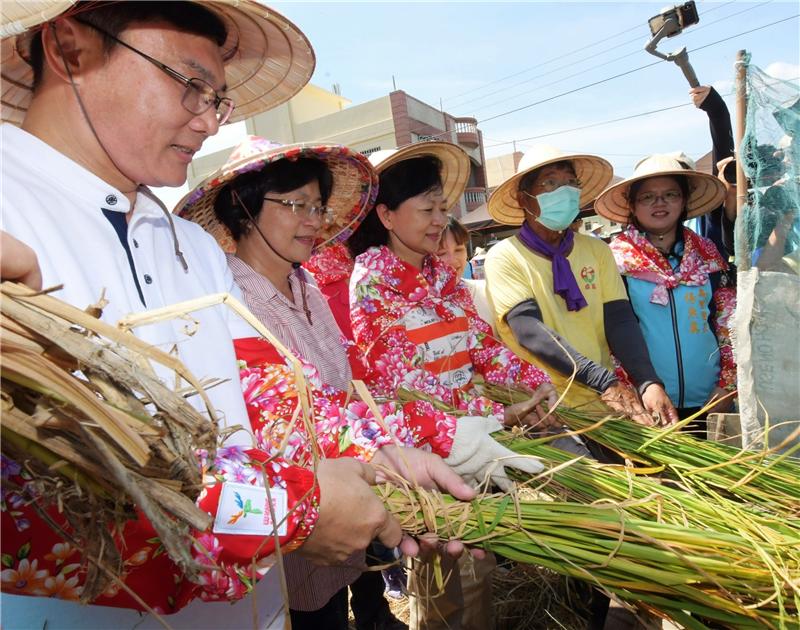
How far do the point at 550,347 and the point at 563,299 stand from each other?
1.26ft

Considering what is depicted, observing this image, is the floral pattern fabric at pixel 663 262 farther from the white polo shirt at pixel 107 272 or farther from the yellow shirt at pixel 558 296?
the white polo shirt at pixel 107 272

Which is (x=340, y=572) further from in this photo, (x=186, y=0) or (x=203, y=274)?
(x=186, y=0)

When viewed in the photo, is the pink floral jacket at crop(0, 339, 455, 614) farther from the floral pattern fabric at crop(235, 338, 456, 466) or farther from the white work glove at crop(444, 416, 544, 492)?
the white work glove at crop(444, 416, 544, 492)

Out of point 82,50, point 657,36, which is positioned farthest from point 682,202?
point 82,50

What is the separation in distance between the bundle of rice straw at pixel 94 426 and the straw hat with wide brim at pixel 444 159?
1.84 meters

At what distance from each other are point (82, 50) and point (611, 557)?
1553 mm

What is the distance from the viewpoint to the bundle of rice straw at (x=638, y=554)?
1.16 m

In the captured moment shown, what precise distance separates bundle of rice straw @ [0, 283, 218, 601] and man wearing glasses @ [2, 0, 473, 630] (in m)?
0.19

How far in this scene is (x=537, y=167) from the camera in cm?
295

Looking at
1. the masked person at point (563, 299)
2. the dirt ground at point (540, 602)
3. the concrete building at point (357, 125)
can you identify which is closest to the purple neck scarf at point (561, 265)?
the masked person at point (563, 299)

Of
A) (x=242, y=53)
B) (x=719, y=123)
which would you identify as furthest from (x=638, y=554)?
(x=719, y=123)

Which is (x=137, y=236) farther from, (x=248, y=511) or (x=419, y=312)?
(x=419, y=312)

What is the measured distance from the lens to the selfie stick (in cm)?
327

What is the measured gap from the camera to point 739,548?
3.99 ft
